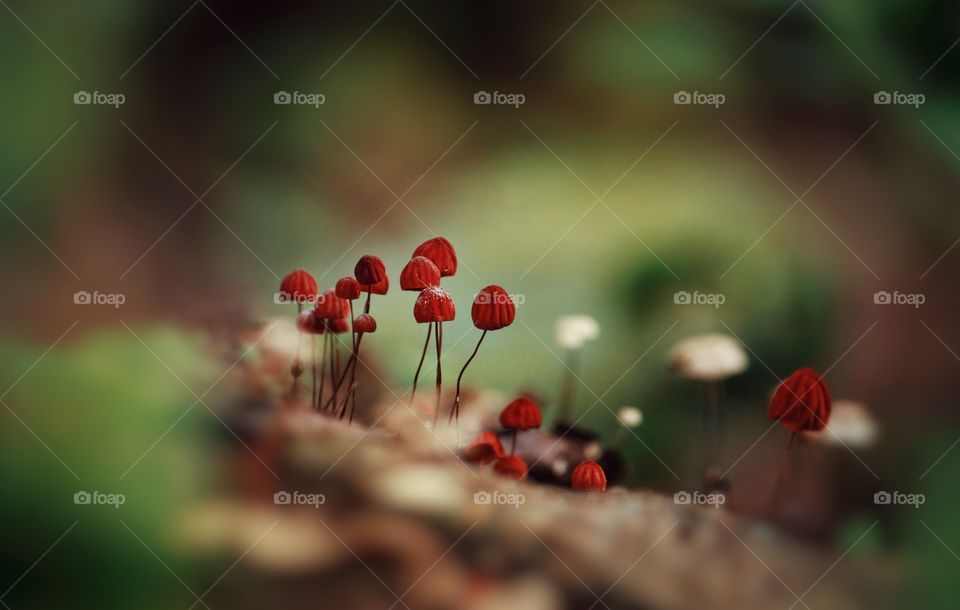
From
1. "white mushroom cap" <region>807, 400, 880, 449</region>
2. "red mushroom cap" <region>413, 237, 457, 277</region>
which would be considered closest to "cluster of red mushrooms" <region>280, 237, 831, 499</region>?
"red mushroom cap" <region>413, 237, 457, 277</region>

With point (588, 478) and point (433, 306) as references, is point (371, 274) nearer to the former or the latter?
point (433, 306)

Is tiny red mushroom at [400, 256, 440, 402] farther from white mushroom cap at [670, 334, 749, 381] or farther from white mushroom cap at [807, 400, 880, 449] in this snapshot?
white mushroom cap at [807, 400, 880, 449]

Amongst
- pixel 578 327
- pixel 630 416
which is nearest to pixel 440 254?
pixel 578 327

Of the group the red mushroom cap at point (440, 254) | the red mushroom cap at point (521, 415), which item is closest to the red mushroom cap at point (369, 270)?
the red mushroom cap at point (440, 254)

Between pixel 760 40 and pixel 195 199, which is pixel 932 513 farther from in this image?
pixel 195 199

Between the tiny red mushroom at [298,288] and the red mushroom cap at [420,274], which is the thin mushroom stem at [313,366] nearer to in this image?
the tiny red mushroom at [298,288]

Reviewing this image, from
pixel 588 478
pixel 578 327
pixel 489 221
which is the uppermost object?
pixel 489 221
